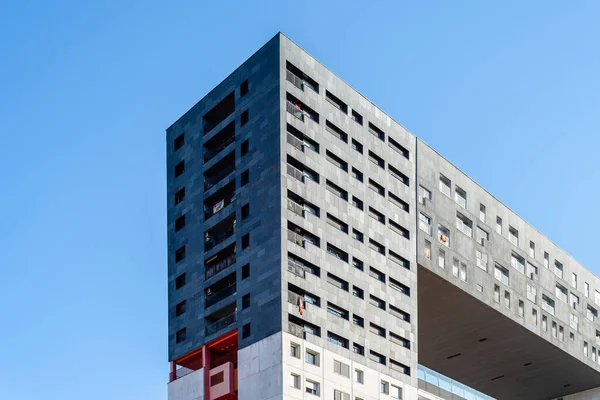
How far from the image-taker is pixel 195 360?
70.0 meters

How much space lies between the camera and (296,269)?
64.0 m

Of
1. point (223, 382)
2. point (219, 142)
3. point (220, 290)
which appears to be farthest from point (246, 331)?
point (219, 142)

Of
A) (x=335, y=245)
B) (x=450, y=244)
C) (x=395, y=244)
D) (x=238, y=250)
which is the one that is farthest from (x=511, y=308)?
(x=238, y=250)

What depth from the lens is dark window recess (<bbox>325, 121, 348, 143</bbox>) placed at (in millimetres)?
69250

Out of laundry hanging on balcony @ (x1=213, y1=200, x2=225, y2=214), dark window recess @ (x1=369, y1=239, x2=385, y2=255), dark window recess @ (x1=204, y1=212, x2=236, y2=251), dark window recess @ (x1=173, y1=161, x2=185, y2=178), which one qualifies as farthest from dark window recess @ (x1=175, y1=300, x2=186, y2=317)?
dark window recess @ (x1=369, y1=239, x2=385, y2=255)

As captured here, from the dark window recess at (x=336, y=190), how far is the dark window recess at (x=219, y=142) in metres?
7.11

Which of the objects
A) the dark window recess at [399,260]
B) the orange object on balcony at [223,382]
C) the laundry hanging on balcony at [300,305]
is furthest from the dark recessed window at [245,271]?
the dark window recess at [399,260]

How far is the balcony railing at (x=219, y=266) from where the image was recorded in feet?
221

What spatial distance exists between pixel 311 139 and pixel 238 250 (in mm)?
8261

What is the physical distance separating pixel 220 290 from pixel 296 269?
6332 millimetres

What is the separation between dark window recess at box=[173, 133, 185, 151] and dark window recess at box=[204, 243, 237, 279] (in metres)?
9.92

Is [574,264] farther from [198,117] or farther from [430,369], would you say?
[198,117]

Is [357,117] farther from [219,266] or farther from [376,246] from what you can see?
[219,266]

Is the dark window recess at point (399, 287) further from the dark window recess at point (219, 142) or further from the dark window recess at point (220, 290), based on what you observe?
the dark window recess at point (219, 142)
